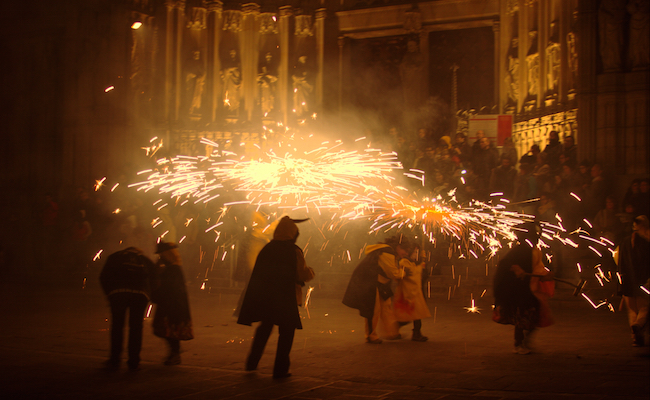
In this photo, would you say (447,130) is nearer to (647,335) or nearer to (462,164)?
(462,164)

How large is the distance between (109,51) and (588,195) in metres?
12.1

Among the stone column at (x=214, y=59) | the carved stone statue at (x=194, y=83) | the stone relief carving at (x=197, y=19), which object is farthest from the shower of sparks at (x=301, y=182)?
the stone relief carving at (x=197, y=19)

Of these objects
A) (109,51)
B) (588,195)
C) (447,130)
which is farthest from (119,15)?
(588,195)

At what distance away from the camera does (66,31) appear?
17578 millimetres

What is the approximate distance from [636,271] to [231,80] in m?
13.4

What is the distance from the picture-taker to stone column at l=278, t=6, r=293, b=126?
19.1 metres

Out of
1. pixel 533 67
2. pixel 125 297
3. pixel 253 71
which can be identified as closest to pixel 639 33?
pixel 533 67

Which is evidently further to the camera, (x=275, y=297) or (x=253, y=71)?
(x=253, y=71)

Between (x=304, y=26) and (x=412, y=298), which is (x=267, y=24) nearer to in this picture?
(x=304, y=26)

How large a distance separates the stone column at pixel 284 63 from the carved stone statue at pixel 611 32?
8578 millimetres

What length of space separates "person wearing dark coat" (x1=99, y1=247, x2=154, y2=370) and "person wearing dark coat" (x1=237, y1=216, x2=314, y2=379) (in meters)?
1.15

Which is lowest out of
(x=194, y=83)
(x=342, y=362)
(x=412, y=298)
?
(x=342, y=362)

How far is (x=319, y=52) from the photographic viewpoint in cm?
1930

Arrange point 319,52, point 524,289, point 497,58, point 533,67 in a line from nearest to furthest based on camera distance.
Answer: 1. point 524,289
2. point 533,67
3. point 497,58
4. point 319,52
